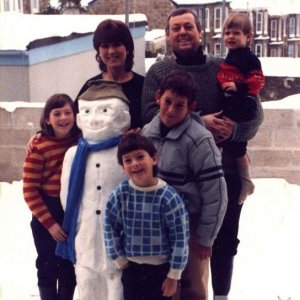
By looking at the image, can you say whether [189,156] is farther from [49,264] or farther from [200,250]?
[49,264]

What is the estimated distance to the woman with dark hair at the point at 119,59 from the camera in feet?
7.23

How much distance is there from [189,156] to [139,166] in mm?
200

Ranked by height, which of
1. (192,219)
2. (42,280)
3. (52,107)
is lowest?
(42,280)

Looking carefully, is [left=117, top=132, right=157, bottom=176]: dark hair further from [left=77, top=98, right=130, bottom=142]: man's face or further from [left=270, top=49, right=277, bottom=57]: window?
[left=270, top=49, right=277, bottom=57]: window

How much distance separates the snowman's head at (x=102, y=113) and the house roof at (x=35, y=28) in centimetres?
278

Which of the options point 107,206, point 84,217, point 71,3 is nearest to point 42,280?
point 84,217

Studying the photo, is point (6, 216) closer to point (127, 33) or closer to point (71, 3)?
point (71, 3)

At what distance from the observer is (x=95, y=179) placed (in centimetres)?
211

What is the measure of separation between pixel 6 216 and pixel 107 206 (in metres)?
2.41

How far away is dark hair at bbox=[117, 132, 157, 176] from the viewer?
1.93 meters

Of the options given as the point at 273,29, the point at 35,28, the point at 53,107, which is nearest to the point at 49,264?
the point at 53,107

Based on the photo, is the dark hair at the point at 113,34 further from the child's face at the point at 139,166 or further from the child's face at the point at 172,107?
the child's face at the point at 139,166

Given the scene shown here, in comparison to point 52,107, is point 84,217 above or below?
below

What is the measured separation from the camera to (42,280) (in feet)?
8.00
